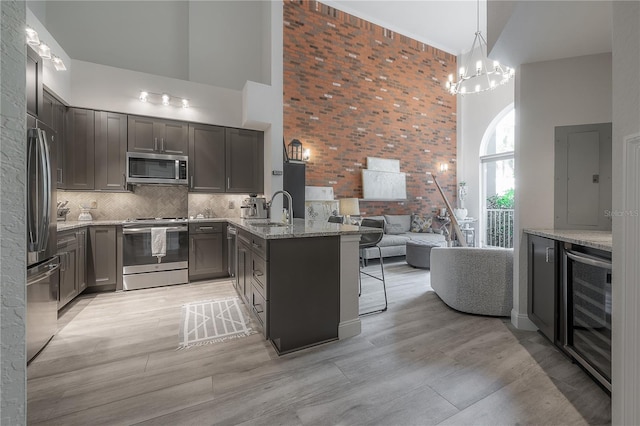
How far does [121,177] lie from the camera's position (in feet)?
12.2

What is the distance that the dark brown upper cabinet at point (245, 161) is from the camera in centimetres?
431

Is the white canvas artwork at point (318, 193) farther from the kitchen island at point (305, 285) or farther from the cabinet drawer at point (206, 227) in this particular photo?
the kitchen island at point (305, 285)

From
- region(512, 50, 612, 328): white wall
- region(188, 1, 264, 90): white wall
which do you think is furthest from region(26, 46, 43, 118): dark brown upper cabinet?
region(512, 50, 612, 328): white wall

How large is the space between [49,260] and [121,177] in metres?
1.83

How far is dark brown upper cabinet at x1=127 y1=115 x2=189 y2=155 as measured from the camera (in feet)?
12.3

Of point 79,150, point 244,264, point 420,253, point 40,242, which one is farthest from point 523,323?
point 79,150

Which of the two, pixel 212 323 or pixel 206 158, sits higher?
pixel 206 158

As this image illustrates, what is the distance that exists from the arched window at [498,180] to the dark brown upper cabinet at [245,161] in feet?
19.8

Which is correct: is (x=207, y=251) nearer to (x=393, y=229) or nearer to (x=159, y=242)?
(x=159, y=242)

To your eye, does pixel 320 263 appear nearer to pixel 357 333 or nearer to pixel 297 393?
pixel 357 333

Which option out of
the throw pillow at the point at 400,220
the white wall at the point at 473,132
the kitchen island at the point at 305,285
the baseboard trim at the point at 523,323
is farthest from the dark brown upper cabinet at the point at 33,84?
the white wall at the point at 473,132

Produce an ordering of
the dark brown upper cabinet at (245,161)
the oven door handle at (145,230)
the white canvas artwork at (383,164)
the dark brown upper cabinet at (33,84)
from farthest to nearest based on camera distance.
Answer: the white canvas artwork at (383,164)
the dark brown upper cabinet at (245,161)
the oven door handle at (145,230)
the dark brown upper cabinet at (33,84)

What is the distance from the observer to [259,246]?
2.18 metres

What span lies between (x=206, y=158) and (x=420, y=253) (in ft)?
12.9
